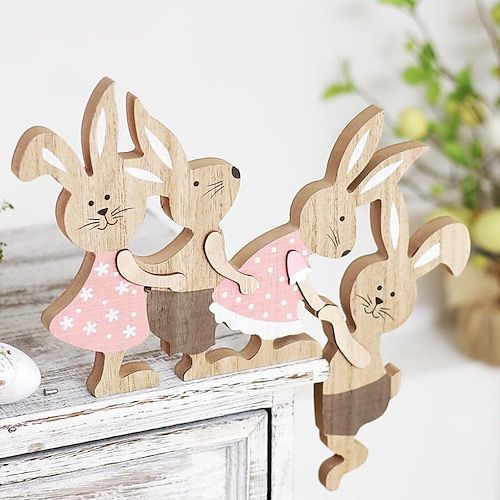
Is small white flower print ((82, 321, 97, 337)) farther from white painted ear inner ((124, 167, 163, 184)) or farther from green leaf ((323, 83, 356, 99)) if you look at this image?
green leaf ((323, 83, 356, 99))

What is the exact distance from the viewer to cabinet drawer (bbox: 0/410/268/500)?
783 mm

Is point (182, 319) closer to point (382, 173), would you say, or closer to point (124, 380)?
point (124, 380)

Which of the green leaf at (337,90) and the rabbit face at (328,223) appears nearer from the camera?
the rabbit face at (328,223)

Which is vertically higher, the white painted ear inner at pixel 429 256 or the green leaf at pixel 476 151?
the white painted ear inner at pixel 429 256

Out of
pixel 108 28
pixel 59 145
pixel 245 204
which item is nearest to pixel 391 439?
pixel 245 204

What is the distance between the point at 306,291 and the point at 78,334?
19cm

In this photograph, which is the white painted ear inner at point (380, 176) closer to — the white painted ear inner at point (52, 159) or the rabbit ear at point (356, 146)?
the rabbit ear at point (356, 146)

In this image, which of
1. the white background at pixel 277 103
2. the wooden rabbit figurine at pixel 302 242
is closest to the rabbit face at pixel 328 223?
the wooden rabbit figurine at pixel 302 242

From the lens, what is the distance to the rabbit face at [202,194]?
76 centimetres

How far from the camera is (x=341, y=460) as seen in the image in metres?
0.91

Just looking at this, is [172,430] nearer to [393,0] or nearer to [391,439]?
[393,0]

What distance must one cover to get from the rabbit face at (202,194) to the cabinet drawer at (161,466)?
0.59 ft

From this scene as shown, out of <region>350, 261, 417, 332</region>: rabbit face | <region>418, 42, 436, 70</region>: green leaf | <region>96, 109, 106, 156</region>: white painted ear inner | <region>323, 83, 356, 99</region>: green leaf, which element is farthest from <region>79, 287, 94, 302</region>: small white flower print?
<region>418, 42, 436, 70</region>: green leaf

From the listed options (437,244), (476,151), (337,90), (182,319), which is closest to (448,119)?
(476,151)
